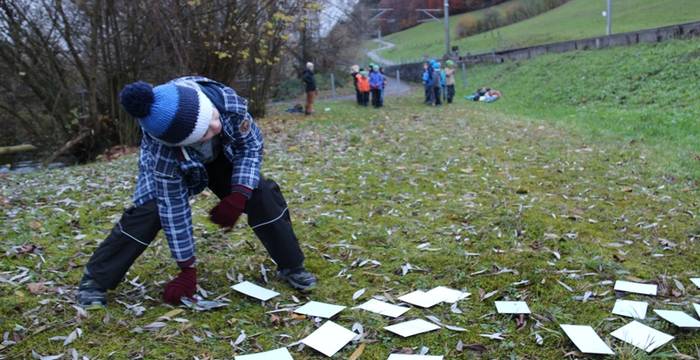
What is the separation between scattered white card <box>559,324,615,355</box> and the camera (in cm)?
305

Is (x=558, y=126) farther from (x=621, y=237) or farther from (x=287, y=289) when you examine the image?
(x=287, y=289)

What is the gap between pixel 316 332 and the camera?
3334 mm

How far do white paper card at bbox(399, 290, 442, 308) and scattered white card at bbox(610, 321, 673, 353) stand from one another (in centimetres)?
108

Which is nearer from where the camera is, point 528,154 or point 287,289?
point 287,289

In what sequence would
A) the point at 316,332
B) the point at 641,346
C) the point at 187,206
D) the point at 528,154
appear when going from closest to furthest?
1. the point at 641,346
2. the point at 316,332
3. the point at 187,206
4. the point at 528,154

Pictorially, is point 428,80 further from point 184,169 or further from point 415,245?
point 184,169

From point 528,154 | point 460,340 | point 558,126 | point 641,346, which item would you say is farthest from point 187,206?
point 558,126

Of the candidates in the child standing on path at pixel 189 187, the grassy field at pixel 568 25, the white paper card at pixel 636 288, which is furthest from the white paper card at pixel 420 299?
the grassy field at pixel 568 25

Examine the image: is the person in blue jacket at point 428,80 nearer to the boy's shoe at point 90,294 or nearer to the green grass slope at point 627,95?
the green grass slope at point 627,95

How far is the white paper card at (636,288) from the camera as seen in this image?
3789mm

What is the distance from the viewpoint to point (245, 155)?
12.1 ft

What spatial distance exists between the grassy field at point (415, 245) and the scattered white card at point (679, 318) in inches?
1.9

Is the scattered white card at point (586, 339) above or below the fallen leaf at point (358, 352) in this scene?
below

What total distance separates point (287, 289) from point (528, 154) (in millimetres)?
6302
